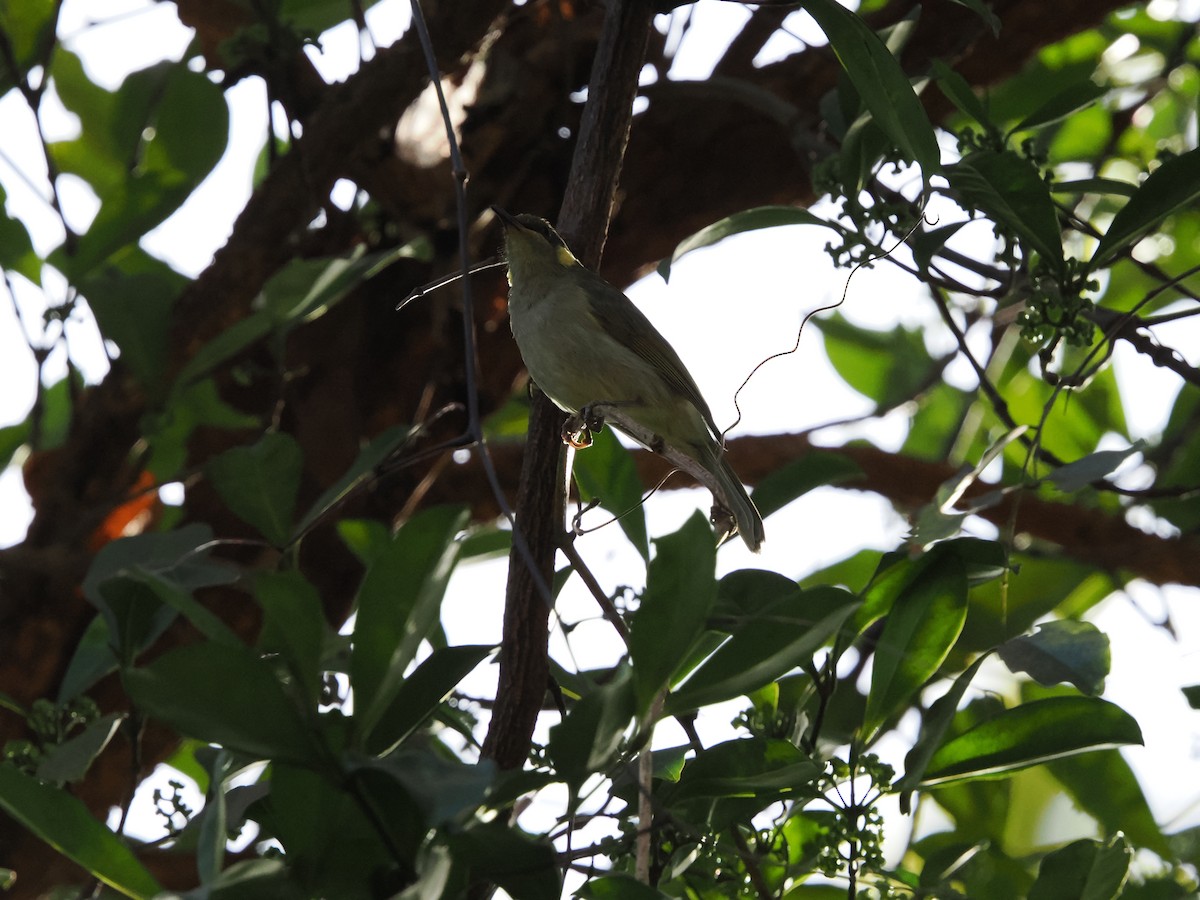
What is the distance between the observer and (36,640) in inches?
104

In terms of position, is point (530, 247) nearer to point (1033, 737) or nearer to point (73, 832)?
point (1033, 737)

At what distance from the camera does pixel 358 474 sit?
192 centimetres

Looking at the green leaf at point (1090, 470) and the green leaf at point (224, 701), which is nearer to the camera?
the green leaf at point (224, 701)

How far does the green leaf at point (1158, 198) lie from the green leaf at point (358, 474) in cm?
112

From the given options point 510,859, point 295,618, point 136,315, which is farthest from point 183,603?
point 136,315

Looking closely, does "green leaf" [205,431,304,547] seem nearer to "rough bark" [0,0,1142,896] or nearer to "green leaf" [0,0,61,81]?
"rough bark" [0,0,1142,896]

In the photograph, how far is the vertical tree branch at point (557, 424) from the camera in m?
1.48

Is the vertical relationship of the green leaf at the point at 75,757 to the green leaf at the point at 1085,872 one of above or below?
above

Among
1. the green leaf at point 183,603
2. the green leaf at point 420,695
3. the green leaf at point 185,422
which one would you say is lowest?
the green leaf at point 420,695

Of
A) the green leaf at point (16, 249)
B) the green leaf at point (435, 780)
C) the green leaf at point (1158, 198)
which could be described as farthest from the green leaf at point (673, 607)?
the green leaf at point (16, 249)

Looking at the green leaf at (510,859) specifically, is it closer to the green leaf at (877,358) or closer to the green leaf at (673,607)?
the green leaf at (673,607)

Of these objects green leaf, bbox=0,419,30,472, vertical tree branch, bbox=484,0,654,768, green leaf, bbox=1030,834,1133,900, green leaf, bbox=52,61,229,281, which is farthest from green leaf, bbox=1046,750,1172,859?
green leaf, bbox=0,419,30,472

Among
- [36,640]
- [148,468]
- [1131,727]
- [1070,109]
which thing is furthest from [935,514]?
[148,468]

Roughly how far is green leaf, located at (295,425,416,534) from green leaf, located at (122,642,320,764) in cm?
65
